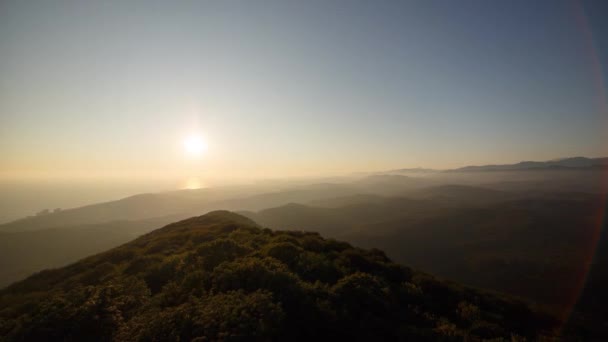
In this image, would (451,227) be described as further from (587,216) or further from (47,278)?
(47,278)

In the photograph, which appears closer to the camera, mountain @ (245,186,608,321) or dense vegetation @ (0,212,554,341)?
dense vegetation @ (0,212,554,341)

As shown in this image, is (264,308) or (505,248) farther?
(505,248)

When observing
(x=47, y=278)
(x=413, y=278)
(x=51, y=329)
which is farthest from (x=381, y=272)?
(x=47, y=278)

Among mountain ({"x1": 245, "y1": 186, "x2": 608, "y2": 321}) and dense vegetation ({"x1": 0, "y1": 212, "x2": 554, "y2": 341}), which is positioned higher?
dense vegetation ({"x1": 0, "y1": 212, "x2": 554, "y2": 341})

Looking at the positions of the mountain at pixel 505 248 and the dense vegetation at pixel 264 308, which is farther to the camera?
the mountain at pixel 505 248

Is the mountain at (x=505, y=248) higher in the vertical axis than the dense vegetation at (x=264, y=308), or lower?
lower

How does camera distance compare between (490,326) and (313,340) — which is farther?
(490,326)

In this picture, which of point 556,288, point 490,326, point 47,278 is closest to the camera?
point 490,326

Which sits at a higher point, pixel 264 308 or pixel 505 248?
pixel 264 308
